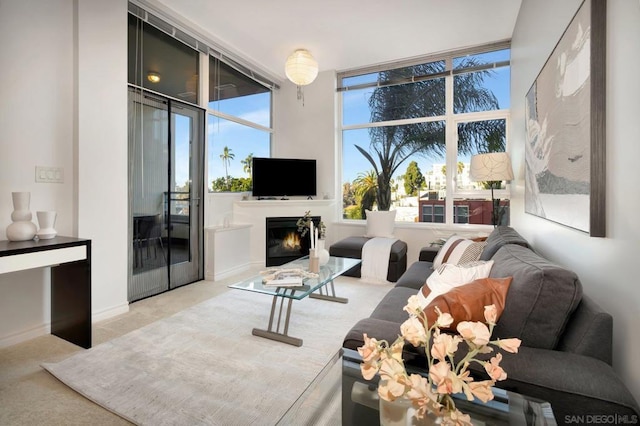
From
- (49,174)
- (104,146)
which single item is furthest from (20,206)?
(104,146)

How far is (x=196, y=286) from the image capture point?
3.82m

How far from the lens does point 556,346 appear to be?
47.9 inches

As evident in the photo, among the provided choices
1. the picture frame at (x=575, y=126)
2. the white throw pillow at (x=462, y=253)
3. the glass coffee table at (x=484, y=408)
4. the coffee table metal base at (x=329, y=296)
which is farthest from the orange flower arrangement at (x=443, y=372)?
the coffee table metal base at (x=329, y=296)

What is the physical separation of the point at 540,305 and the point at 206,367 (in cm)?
185

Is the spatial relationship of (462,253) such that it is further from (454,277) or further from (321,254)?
(321,254)

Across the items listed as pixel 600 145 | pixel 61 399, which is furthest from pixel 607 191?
pixel 61 399

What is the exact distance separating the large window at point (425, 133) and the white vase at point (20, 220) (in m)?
4.04

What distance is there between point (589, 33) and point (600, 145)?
514 mm

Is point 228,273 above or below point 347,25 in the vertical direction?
below

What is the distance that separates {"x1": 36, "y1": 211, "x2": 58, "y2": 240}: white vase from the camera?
2258 mm

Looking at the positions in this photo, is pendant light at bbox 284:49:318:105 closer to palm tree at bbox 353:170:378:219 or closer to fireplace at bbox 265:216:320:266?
palm tree at bbox 353:170:378:219

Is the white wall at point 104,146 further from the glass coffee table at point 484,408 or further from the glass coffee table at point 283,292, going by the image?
the glass coffee table at point 484,408

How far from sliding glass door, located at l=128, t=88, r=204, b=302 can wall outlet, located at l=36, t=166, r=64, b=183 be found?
0.67 metres

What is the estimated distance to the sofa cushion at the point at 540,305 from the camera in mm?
1151
